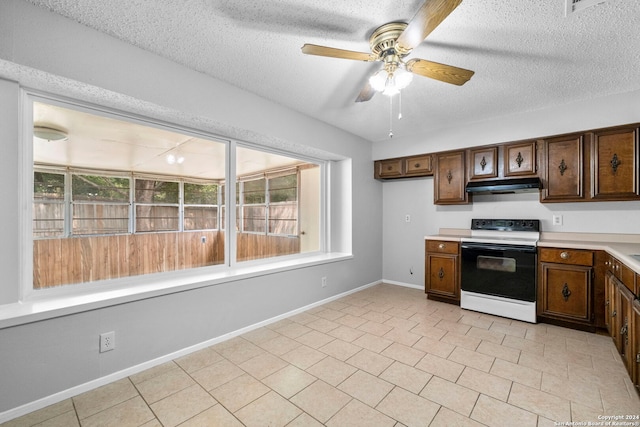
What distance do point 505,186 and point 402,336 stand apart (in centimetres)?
212

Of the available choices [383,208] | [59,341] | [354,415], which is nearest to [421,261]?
[383,208]

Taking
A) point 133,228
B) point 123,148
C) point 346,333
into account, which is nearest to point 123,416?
point 133,228

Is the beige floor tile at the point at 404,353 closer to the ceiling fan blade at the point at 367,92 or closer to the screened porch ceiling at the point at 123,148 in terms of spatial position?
the ceiling fan blade at the point at 367,92

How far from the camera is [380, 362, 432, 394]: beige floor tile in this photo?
76.4 inches

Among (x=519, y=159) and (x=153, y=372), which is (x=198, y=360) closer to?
(x=153, y=372)

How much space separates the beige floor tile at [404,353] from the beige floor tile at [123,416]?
1.74 metres

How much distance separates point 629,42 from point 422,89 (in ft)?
4.55

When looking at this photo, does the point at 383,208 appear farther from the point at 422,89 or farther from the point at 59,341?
the point at 59,341

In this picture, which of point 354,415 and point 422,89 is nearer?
point 354,415

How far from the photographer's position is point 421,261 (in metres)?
4.40

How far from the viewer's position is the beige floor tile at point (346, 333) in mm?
2680

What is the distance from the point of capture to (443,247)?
12.2 ft

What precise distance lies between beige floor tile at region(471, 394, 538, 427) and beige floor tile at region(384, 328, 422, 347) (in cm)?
83

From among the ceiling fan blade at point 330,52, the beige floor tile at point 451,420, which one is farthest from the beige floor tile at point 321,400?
the ceiling fan blade at point 330,52
